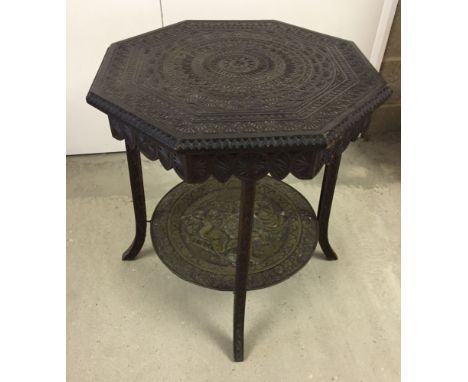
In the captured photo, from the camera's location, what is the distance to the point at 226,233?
5.76 feet

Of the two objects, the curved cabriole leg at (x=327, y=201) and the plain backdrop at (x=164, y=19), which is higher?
the plain backdrop at (x=164, y=19)

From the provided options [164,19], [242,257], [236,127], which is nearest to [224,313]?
[242,257]

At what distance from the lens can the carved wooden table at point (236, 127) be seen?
1057mm

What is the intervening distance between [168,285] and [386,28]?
72.0 inches

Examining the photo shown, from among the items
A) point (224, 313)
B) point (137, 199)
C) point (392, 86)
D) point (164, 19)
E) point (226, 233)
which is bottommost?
point (224, 313)

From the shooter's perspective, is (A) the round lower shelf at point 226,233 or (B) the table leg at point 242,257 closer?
(B) the table leg at point 242,257

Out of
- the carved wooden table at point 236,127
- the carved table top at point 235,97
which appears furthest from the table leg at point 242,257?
the carved table top at point 235,97

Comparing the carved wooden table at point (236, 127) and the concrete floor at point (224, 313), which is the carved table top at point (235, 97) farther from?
the concrete floor at point (224, 313)

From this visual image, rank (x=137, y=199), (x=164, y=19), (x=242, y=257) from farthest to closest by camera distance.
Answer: (x=164, y=19), (x=137, y=199), (x=242, y=257)

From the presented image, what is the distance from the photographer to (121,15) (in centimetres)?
205

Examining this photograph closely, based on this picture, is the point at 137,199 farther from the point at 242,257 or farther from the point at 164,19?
the point at 164,19

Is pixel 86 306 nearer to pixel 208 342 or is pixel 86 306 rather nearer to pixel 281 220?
pixel 208 342

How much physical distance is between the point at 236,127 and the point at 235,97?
0.17m

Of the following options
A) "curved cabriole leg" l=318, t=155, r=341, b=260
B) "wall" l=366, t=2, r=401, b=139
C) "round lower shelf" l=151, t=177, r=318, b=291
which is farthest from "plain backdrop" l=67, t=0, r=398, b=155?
"curved cabriole leg" l=318, t=155, r=341, b=260
